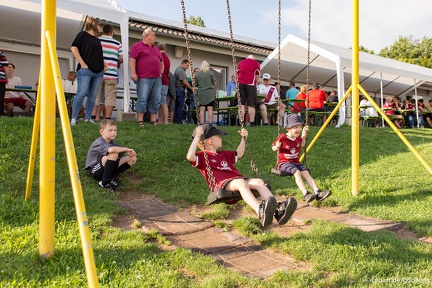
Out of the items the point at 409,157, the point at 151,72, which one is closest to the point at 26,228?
the point at 151,72

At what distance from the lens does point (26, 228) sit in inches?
153

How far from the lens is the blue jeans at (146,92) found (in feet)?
27.8

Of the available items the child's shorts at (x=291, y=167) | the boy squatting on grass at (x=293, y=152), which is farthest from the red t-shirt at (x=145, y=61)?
the child's shorts at (x=291, y=167)

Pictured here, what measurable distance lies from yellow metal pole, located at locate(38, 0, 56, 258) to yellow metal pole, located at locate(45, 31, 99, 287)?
0.61ft

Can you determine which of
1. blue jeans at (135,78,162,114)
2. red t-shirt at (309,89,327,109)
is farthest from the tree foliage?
blue jeans at (135,78,162,114)

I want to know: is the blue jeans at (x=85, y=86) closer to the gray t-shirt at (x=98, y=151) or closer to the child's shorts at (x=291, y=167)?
the gray t-shirt at (x=98, y=151)

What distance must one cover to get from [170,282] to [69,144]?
1.30 m

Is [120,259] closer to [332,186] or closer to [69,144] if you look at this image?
[69,144]

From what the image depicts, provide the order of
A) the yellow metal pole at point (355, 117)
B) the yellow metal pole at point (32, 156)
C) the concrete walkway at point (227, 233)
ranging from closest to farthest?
1. the concrete walkway at point (227, 233)
2. the yellow metal pole at point (32, 156)
3. the yellow metal pole at point (355, 117)

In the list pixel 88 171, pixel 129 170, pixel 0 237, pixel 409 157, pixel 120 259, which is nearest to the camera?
pixel 120 259

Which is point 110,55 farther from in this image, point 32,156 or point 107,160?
point 32,156

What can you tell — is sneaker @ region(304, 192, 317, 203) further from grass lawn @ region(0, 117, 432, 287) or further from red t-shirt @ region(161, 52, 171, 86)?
red t-shirt @ region(161, 52, 171, 86)

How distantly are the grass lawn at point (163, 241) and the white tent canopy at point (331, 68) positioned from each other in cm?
706

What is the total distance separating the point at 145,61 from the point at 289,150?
404 centimetres
